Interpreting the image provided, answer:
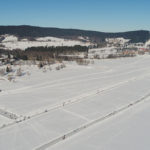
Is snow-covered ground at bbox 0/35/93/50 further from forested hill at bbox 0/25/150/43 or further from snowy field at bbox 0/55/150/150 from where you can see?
snowy field at bbox 0/55/150/150

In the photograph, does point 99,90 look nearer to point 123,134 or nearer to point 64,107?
point 64,107

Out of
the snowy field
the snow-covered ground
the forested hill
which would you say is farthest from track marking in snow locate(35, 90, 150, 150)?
the forested hill

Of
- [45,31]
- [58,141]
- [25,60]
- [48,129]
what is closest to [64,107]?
[48,129]

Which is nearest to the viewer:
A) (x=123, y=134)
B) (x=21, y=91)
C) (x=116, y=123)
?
(x=123, y=134)

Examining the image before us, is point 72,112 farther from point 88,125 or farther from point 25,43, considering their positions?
point 25,43

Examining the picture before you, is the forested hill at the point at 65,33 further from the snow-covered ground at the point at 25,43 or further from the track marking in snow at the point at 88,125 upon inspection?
the track marking in snow at the point at 88,125

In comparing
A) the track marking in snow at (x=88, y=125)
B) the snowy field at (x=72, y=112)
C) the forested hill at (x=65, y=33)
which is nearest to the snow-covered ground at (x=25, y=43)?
the forested hill at (x=65, y=33)
